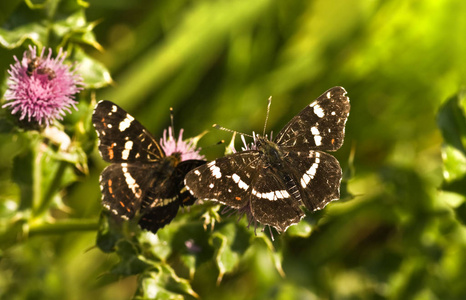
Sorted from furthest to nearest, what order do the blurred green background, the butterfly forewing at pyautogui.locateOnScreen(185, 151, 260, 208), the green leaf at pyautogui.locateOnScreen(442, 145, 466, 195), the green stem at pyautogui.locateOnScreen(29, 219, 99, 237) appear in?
the blurred green background → the green leaf at pyautogui.locateOnScreen(442, 145, 466, 195) → the green stem at pyautogui.locateOnScreen(29, 219, 99, 237) → the butterfly forewing at pyautogui.locateOnScreen(185, 151, 260, 208)

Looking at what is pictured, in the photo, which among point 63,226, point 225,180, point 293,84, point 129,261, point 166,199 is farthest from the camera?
point 293,84

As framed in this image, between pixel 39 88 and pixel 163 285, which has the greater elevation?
pixel 39 88

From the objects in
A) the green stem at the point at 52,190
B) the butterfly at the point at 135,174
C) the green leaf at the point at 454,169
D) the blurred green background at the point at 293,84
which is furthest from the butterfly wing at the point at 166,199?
the blurred green background at the point at 293,84

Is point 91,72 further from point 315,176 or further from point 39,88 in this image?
point 315,176

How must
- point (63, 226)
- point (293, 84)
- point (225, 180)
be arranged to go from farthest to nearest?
point (293, 84)
point (63, 226)
point (225, 180)

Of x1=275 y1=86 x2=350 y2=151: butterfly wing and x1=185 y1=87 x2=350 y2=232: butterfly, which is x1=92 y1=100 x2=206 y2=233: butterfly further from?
x1=275 y1=86 x2=350 y2=151: butterfly wing

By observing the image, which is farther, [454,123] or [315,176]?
[454,123]

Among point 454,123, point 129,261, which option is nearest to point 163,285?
point 129,261

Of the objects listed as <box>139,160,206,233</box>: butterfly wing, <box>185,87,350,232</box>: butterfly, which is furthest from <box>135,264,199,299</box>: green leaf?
<box>185,87,350,232</box>: butterfly
